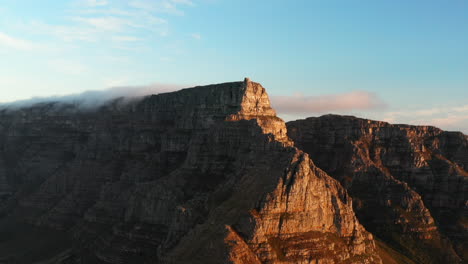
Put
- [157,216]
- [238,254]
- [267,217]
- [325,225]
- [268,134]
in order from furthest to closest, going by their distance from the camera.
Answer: [157,216], [268,134], [325,225], [267,217], [238,254]

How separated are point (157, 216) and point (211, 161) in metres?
24.0

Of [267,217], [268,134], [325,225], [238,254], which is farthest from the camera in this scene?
[268,134]

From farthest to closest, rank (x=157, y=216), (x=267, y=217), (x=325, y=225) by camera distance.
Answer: (x=157, y=216), (x=325, y=225), (x=267, y=217)

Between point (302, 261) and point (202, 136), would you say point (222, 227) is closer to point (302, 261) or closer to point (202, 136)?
point (302, 261)

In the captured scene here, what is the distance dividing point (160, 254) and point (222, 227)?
2666 cm

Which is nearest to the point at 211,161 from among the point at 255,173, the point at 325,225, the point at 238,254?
the point at 255,173

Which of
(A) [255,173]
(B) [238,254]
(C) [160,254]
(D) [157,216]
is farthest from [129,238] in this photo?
(B) [238,254]

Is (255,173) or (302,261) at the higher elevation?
(255,173)

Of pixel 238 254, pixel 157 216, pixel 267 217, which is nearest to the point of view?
pixel 238 254

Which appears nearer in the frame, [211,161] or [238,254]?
[238,254]

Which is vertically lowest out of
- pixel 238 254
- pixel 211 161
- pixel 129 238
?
pixel 129 238

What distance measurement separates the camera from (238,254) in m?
134

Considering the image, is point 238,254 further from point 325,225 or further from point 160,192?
point 160,192

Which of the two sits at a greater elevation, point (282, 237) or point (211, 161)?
point (211, 161)
